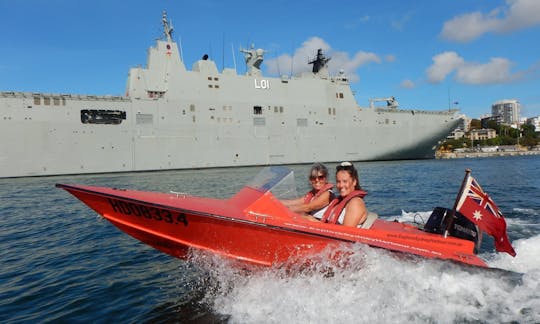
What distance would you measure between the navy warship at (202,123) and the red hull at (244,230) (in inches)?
993

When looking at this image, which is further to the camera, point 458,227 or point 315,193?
point 315,193

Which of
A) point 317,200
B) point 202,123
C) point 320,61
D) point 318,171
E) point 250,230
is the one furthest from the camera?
point 320,61

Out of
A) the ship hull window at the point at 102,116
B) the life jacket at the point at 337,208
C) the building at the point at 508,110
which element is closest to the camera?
the life jacket at the point at 337,208

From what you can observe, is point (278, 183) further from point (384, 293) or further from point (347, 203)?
point (384, 293)

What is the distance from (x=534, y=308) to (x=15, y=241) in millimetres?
9460

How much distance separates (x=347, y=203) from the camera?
15.3ft

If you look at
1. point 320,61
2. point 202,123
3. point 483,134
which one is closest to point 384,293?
point 202,123

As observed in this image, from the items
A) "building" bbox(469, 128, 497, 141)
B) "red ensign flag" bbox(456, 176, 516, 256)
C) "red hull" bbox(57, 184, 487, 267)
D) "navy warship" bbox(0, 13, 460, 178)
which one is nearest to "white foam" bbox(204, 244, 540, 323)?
"red hull" bbox(57, 184, 487, 267)

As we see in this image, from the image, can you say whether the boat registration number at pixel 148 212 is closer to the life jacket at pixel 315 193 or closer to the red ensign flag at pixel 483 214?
the life jacket at pixel 315 193

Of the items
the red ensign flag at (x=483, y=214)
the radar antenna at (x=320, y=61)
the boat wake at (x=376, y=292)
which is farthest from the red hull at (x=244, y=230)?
the radar antenna at (x=320, y=61)

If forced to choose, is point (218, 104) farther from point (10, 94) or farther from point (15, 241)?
point (15, 241)

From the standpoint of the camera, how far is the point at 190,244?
180 inches

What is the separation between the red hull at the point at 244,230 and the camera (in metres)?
4.23

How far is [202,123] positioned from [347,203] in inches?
1067
